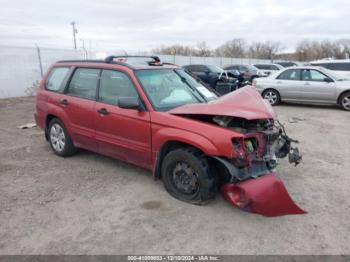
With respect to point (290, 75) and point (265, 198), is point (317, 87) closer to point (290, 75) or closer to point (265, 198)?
point (290, 75)

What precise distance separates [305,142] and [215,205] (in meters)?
3.64

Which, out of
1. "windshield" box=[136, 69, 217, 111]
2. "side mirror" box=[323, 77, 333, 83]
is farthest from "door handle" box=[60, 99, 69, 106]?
"side mirror" box=[323, 77, 333, 83]

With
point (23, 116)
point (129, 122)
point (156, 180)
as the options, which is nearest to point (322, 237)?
point (156, 180)

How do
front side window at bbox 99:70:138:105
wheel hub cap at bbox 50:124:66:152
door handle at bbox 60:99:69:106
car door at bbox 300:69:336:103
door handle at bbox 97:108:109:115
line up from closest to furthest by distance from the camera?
front side window at bbox 99:70:138:105 < door handle at bbox 97:108:109:115 < door handle at bbox 60:99:69:106 < wheel hub cap at bbox 50:124:66:152 < car door at bbox 300:69:336:103

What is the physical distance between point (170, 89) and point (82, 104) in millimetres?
1443

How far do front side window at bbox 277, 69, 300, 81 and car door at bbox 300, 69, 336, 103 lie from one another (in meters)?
0.22

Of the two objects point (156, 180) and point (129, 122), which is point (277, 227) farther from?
point (129, 122)

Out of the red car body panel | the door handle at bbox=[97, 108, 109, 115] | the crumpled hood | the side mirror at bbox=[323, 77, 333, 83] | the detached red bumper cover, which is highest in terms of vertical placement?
the crumpled hood

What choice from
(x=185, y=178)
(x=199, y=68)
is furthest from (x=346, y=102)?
(x=185, y=178)

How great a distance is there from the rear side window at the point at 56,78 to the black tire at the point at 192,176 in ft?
8.80

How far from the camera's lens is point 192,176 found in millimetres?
3830

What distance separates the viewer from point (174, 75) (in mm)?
4891

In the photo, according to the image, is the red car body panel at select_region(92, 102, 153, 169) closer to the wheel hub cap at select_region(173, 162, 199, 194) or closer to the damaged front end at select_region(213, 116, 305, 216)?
the wheel hub cap at select_region(173, 162, 199, 194)

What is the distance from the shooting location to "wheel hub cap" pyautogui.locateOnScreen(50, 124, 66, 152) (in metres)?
5.57
